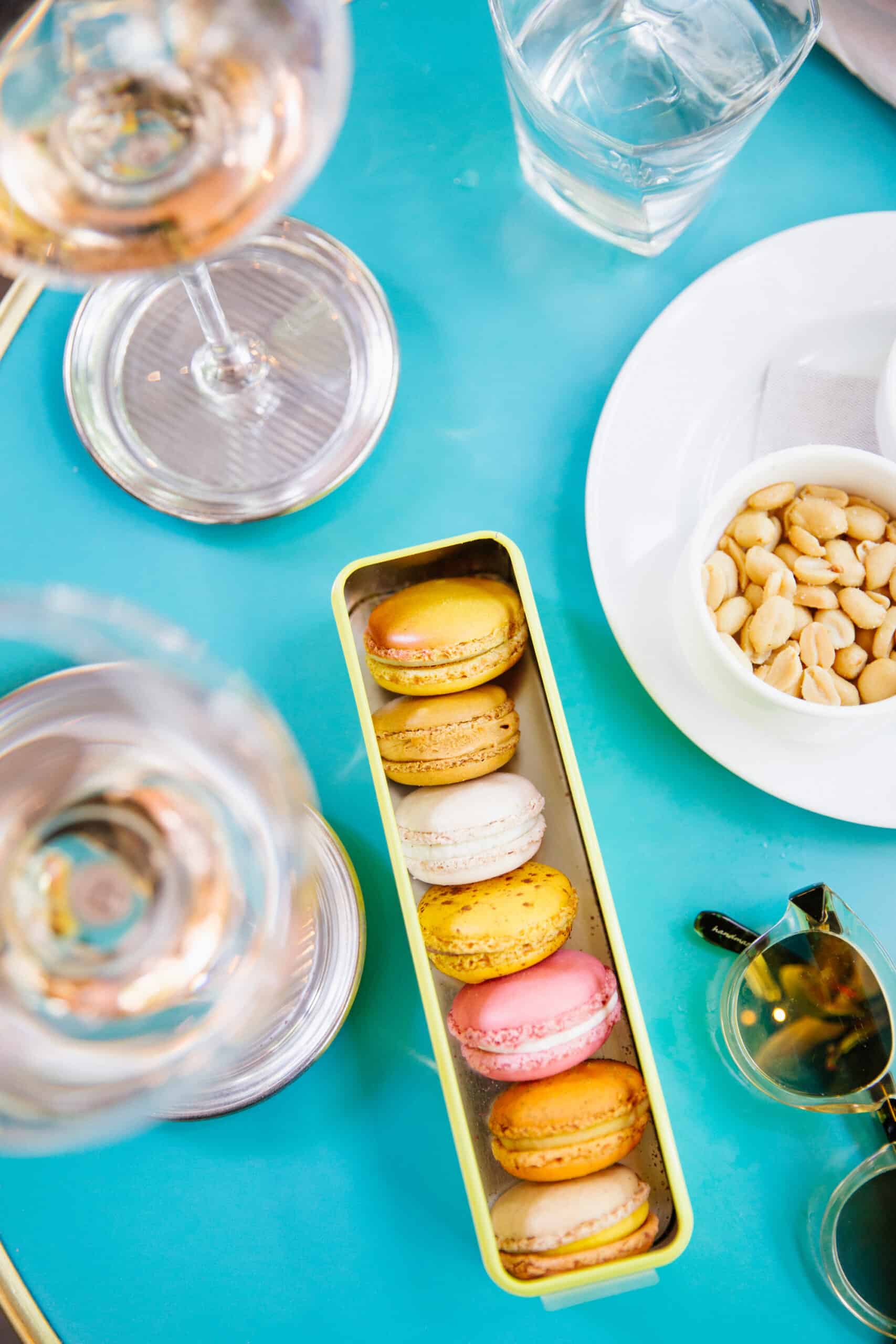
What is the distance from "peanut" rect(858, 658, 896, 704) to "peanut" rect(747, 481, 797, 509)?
102mm

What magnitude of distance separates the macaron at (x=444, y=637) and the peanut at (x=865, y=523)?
19cm

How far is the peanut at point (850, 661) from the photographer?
1.73ft

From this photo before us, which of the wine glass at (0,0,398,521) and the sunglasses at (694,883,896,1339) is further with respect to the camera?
the sunglasses at (694,883,896,1339)

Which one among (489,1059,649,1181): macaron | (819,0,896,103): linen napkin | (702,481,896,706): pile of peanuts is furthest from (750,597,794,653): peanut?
(819,0,896,103): linen napkin

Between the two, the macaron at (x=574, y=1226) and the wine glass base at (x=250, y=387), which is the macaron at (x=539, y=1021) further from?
the wine glass base at (x=250, y=387)

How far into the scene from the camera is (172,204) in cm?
45

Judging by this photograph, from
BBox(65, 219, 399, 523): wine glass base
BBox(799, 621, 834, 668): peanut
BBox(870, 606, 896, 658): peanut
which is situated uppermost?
BBox(65, 219, 399, 523): wine glass base

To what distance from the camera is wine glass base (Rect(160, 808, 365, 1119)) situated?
530mm

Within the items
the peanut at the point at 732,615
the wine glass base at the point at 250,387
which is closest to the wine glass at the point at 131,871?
the wine glass base at the point at 250,387

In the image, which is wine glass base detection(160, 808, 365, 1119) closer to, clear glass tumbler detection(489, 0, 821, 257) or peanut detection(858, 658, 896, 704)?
peanut detection(858, 658, 896, 704)

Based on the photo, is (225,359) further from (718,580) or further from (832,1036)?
(832,1036)

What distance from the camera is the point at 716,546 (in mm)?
540

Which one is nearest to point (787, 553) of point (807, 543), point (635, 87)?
point (807, 543)

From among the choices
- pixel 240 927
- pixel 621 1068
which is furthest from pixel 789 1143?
pixel 240 927
